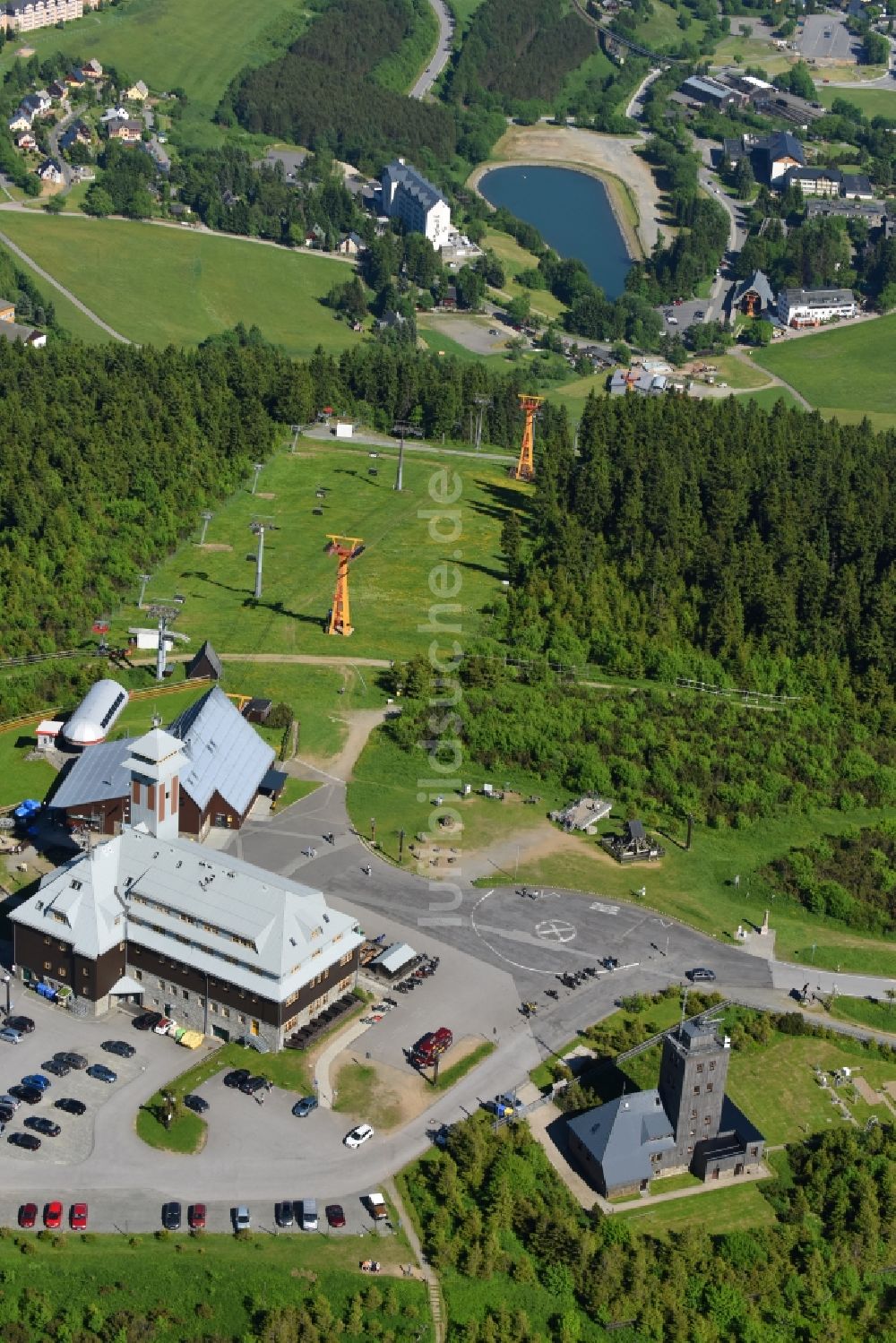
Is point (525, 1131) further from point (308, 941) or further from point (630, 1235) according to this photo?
point (308, 941)

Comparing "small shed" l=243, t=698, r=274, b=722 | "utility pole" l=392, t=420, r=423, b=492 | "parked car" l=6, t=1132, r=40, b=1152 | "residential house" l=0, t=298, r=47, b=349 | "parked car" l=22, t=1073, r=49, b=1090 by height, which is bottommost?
"parked car" l=6, t=1132, r=40, b=1152

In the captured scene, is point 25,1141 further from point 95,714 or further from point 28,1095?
point 95,714

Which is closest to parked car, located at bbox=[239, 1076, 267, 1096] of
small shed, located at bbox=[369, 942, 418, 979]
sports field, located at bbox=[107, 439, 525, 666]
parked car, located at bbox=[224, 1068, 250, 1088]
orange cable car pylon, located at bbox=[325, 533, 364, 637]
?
parked car, located at bbox=[224, 1068, 250, 1088]

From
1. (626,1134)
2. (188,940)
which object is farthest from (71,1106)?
(626,1134)

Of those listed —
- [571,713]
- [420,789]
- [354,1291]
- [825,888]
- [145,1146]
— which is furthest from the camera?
[571,713]

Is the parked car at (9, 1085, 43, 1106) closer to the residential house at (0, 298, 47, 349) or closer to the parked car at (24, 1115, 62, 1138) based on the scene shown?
the parked car at (24, 1115, 62, 1138)

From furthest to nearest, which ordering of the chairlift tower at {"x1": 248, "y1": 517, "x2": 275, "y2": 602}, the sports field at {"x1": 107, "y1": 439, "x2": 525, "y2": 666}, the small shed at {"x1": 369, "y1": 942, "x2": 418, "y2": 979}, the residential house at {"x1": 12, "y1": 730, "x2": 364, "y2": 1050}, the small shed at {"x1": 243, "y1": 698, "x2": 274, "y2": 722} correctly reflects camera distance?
the chairlift tower at {"x1": 248, "y1": 517, "x2": 275, "y2": 602} → the sports field at {"x1": 107, "y1": 439, "x2": 525, "y2": 666} → the small shed at {"x1": 243, "y1": 698, "x2": 274, "y2": 722} → the small shed at {"x1": 369, "y1": 942, "x2": 418, "y2": 979} → the residential house at {"x1": 12, "y1": 730, "x2": 364, "y2": 1050}

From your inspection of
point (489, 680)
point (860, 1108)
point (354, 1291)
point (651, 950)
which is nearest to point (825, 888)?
point (651, 950)
